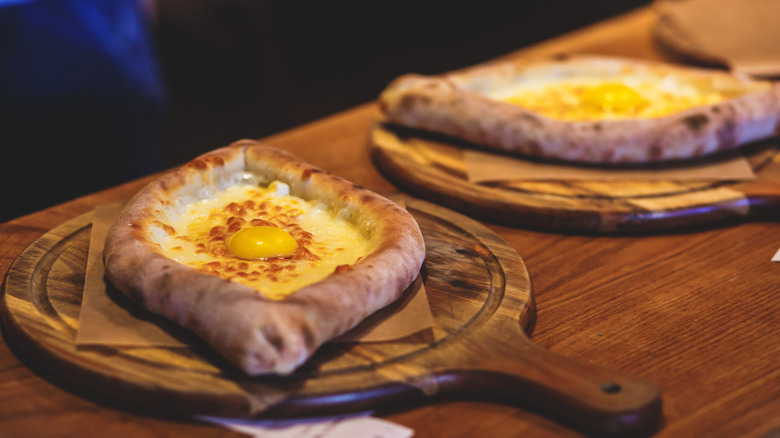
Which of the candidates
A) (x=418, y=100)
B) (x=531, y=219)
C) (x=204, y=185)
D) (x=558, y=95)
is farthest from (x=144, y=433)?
(x=558, y=95)

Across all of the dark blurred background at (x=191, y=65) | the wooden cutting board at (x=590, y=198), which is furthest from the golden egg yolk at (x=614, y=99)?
the dark blurred background at (x=191, y=65)

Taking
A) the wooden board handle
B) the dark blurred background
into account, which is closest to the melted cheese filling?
the wooden board handle

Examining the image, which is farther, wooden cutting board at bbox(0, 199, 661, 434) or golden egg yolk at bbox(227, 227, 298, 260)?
golden egg yolk at bbox(227, 227, 298, 260)

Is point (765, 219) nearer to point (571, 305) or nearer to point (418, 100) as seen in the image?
point (571, 305)

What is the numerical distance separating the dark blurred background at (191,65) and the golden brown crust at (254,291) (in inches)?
88.2

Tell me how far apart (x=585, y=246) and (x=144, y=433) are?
1.29 m

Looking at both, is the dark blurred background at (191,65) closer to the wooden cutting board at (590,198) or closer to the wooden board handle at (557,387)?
the wooden cutting board at (590,198)

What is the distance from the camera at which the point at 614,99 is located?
2.94 m

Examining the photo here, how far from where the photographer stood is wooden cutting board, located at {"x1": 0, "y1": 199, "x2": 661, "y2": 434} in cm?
142

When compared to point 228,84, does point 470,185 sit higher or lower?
higher

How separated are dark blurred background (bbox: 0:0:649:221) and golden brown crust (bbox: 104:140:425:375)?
2.24 metres

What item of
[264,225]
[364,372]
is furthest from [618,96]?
[364,372]

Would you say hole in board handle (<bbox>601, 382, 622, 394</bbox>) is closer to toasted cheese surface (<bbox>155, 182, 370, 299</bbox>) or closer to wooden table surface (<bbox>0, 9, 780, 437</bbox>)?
wooden table surface (<bbox>0, 9, 780, 437</bbox>)

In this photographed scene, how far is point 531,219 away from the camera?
2273mm
